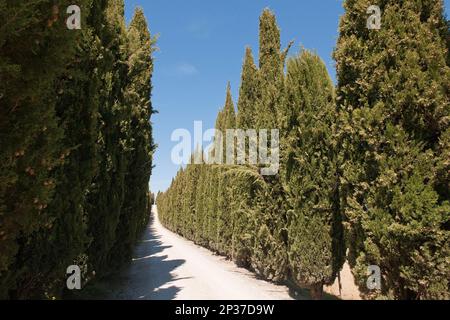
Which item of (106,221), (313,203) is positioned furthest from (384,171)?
(106,221)

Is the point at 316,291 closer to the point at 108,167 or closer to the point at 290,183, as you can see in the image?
the point at 290,183

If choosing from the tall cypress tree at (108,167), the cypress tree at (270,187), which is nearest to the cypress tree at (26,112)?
the tall cypress tree at (108,167)

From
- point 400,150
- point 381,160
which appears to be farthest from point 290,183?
point 400,150

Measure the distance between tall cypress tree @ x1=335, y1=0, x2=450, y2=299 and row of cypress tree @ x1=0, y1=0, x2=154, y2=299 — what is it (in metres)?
4.63

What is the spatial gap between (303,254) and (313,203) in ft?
4.41

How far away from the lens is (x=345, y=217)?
6.30m

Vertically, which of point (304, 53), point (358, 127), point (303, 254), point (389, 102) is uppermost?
point (304, 53)

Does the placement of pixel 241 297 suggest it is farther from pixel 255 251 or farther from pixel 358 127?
pixel 358 127

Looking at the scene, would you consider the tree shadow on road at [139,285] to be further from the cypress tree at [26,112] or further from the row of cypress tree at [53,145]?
the cypress tree at [26,112]

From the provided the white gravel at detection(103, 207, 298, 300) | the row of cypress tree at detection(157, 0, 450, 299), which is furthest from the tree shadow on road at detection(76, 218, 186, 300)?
the row of cypress tree at detection(157, 0, 450, 299)

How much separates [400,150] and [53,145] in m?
4.94

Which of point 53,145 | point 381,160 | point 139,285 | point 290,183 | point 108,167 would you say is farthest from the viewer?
point 139,285

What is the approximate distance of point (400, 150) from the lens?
503cm
